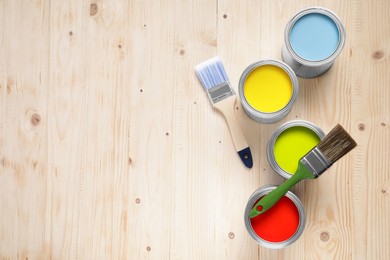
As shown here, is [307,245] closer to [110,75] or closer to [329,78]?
[329,78]

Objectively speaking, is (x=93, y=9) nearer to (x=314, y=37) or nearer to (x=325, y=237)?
(x=314, y=37)

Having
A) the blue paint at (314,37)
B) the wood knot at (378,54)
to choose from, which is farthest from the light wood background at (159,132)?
the blue paint at (314,37)

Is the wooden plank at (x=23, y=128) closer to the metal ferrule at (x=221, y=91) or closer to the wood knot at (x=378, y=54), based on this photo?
the metal ferrule at (x=221, y=91)

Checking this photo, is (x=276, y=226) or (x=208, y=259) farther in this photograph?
(x=208, y=259)

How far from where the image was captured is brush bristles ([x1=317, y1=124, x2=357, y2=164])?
0.97 meters

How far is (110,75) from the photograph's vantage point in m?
1.24

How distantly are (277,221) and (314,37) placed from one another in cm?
39

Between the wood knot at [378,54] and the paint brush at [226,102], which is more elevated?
the wood knot at [378,54]

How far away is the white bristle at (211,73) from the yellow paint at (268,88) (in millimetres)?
92

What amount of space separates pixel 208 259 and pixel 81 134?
42cm

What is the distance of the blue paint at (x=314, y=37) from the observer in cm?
107

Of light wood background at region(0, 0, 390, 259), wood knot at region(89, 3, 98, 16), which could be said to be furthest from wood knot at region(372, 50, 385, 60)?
wood knot at region(89, 3, 98, 16)

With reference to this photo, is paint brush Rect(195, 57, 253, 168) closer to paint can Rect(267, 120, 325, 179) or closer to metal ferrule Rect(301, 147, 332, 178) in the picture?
paint can Rect(267, 120, 325, 179)

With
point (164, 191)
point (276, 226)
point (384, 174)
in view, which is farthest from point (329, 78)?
point (164, 191)
